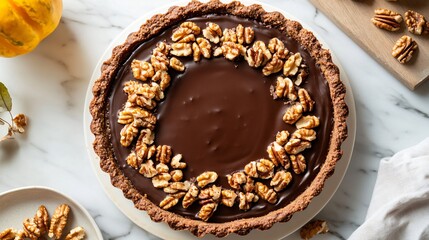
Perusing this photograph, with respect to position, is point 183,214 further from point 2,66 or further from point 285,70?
point 2,66

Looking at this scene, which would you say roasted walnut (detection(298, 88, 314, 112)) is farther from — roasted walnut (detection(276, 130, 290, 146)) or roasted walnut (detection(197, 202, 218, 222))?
roasted walnut (detection(197, 202, 218, 222))

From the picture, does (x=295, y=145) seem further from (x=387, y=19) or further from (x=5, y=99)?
(x=5, y=99)

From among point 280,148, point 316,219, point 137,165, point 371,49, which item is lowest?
point 316,219

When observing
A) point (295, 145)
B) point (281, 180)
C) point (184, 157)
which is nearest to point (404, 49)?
point (295, 145)

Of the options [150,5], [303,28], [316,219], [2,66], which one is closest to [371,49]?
[303,28]

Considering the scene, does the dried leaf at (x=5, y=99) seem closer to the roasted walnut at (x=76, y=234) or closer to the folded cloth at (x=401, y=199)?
the roasted walnut at (x=76, y=234)

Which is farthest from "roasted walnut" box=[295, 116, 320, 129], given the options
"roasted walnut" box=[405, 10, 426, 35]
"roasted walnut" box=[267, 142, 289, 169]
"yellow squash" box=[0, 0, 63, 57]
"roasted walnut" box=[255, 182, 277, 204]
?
"yellow squash" box=[0, 0, 63, 57]
